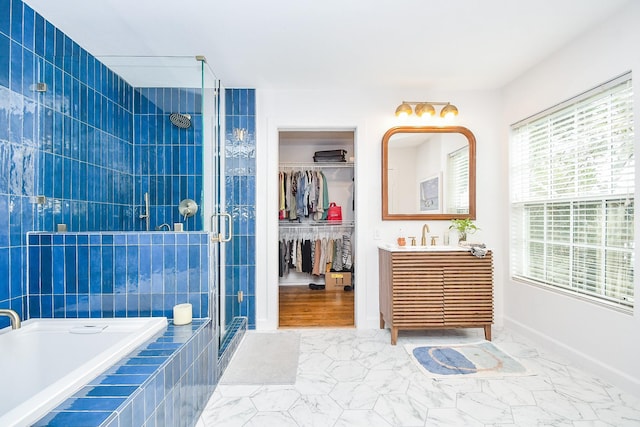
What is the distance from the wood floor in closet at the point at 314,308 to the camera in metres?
3.41

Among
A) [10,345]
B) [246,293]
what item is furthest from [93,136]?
[246,293]

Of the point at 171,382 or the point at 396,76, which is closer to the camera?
the point at 171,382

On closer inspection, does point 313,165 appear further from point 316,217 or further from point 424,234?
point 424,234

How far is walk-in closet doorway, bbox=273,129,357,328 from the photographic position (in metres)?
4.59

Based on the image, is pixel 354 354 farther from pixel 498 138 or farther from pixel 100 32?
pixel 100 32

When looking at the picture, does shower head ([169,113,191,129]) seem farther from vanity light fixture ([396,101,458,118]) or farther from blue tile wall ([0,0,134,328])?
vanity light fixture ([396,101,458,118])

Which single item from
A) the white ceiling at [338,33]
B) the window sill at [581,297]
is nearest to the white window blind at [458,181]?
the white ceiling at [338,33]

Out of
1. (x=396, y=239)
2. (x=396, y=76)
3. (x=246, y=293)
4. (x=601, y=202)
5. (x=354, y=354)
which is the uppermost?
(x=396, y=76)

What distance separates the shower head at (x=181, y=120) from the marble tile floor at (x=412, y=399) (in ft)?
5.75

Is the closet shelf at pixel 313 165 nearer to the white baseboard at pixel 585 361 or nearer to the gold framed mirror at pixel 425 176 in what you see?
the gold framed mirror at pixel 425 176

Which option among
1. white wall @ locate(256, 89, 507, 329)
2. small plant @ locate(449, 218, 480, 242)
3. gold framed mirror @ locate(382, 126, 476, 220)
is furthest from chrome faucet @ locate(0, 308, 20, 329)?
small plant @ locate(449, 218, 480, 242)

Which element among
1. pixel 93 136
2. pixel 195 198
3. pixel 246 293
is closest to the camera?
pixel 195 198

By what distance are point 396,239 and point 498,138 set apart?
1.43 m

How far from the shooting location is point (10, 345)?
162cm
